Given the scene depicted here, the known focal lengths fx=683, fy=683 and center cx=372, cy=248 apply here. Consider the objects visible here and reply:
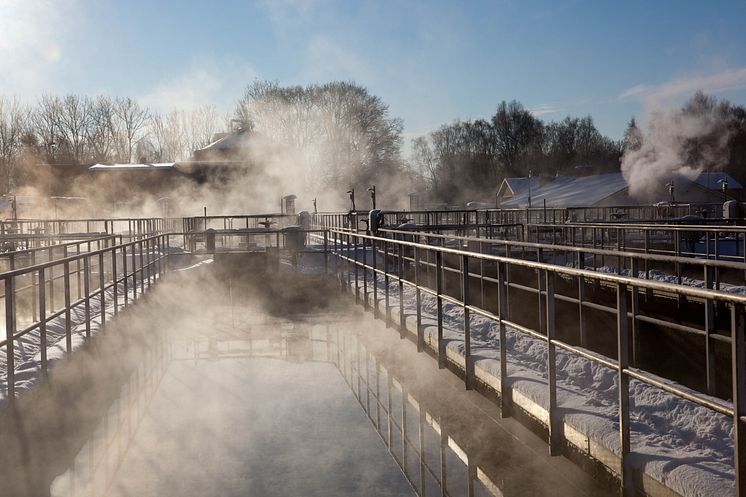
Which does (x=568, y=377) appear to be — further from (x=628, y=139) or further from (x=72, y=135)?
(x=628, y=139)

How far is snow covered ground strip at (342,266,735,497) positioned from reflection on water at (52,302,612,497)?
1.13 ft

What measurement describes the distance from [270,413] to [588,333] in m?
6.34

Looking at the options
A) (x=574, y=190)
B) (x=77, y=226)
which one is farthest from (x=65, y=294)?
(x=574, y=190)

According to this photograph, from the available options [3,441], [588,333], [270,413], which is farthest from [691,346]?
[3,441]

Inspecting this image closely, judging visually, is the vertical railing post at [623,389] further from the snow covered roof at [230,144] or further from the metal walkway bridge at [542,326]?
the snow covered roof at [230,144]

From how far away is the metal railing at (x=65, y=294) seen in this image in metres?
4.70

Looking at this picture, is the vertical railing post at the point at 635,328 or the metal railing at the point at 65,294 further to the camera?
the vertical railing post at the point at 635,328

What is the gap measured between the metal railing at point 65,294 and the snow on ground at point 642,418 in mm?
3290

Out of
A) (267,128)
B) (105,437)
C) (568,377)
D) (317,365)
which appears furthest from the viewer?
(267,128)

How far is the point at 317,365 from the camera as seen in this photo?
6887mm

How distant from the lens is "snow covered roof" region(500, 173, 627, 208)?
47.6 m

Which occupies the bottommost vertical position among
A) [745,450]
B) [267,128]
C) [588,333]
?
[588,333]

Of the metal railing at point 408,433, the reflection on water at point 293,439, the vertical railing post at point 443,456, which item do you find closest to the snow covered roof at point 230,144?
the reflection on water at point 293,439

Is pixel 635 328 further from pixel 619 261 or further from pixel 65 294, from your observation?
pixel 65 294
